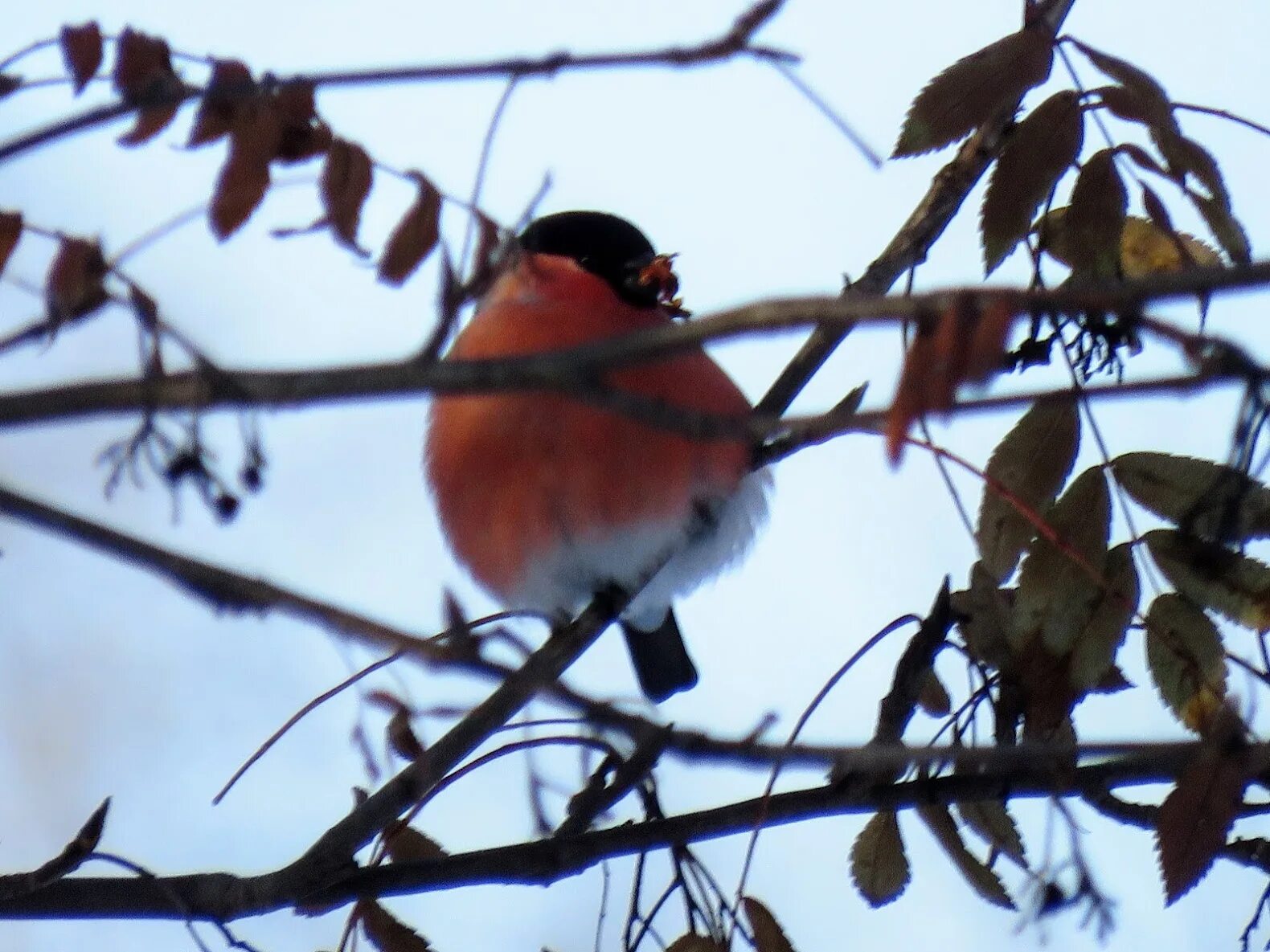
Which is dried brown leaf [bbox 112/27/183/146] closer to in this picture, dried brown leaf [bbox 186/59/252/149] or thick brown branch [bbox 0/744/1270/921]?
dried brown leaf [bbox 186/59/252/149]

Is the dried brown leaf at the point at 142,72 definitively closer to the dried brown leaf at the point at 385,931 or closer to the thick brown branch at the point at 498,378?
the thick brown branch at the point at 498,378

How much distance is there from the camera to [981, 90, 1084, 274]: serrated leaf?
1561 mm

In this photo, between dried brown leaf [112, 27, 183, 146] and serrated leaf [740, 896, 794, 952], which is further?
serrated leaf [740, 896, 794, 952]

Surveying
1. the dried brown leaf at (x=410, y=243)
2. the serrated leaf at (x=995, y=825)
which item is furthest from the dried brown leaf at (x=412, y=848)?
the dried brown leaf at (x=410, y=243)

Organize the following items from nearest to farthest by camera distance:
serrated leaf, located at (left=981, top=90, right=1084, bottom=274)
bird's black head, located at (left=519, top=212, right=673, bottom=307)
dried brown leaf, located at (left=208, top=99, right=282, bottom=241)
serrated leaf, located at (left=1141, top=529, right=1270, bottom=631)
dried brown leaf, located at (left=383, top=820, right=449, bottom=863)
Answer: dried brown leaf, located at (left=208, top=99, right=282, bottom=241) → serrated leaf, located at (left=1141, top=529, right=1270, bottom=631) → serrated leaf, located at (left=981, top=90, right=1084, bottom=274) → dried brown leaf, located at (left=383, top=820, right=449, bottom=863) → bird's black head, located at (left=519, top=212, right=673, bottom=307)

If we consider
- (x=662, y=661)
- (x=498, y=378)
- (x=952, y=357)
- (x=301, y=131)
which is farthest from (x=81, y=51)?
(x=662, y=661)

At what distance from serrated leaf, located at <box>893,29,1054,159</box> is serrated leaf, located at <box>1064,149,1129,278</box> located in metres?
0.11

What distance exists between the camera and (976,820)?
1626mm

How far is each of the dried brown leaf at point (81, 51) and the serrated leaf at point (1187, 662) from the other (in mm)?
973

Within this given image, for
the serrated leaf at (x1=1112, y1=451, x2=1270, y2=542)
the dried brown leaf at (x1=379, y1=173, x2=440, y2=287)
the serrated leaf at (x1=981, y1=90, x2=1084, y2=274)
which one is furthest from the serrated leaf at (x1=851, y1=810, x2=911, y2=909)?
the dried brown leaf at (x1=379, y1=173, x2=440, y2=287)

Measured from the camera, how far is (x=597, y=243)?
2615 millimetres

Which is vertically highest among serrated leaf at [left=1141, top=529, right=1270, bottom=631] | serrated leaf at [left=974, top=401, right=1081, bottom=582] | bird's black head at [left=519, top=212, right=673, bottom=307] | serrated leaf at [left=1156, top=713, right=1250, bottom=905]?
bird's black head at [left=519, top=212, right=673, bottom=307]

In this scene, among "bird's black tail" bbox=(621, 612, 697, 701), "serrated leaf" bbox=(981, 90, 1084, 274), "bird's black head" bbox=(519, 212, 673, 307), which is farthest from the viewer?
"bird's black tail" bbox=(621, 612, 697, 701)

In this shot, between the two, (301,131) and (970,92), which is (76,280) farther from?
(970,92)
